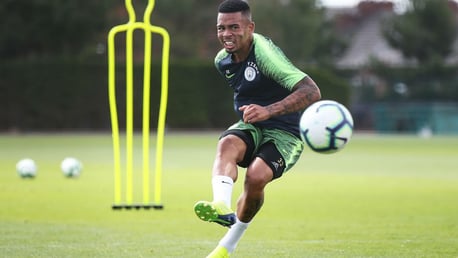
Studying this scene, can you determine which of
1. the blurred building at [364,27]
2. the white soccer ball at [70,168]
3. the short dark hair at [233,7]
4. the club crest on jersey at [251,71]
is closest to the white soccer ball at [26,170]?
the white soccer ball at [70,168]

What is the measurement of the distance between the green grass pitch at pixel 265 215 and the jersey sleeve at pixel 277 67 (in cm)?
210

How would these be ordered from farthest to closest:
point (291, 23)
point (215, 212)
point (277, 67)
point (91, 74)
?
1. point (291, 23)
2. point (91, 74)
3. point (277, 67)
4. point (215, 212)

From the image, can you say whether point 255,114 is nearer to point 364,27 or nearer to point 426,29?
point 426,29

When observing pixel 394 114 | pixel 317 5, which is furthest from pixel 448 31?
pixel 394 114

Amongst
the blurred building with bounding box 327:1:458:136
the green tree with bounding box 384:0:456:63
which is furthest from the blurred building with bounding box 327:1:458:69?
the green tree with bounding box 384:0:456:63

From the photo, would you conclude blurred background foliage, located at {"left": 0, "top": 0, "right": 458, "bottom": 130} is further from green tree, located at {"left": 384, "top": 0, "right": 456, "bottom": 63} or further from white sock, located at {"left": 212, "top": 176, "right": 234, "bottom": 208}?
white sock, located at {"left": 212, "top": 176, "right": 234, "bottom": 208}

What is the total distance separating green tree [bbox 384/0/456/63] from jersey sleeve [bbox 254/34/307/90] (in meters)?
61.5

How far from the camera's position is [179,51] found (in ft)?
208

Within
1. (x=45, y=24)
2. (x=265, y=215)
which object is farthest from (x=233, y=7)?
(x=45, y=24)

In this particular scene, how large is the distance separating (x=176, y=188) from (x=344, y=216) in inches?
222

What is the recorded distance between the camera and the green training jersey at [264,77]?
904 cm

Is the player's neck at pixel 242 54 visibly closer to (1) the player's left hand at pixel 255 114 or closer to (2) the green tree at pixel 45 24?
(1) the player's left hand at pixel 255 114

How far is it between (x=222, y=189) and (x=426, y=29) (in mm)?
63701

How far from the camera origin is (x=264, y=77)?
927 centimetres
